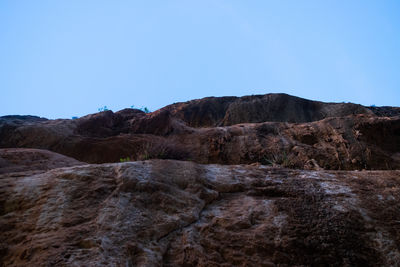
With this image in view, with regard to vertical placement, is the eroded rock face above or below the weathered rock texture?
below

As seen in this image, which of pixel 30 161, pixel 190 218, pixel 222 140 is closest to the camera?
pixel 190 218

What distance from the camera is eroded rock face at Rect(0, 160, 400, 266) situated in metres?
2.86

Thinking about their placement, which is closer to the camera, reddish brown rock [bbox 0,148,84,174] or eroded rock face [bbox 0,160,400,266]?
eroded rock face [bbox 0,160,400,266]

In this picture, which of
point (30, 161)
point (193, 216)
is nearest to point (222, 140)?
point (30, 161)

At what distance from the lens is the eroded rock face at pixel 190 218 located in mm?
2861

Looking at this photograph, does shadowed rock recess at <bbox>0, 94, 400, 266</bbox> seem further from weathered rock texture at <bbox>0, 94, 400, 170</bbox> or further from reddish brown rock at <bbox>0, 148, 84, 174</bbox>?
weathered rock texture at <bbox>0, 94, 400, 170</bbox>

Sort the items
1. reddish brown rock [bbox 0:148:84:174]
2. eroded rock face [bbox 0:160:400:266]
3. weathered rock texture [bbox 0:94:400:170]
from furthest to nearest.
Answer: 1. weathered rock texture [bbox 0:94:400:170]
2. reddish brown rock [bbox 0:148:84:174]
3. eroded rock face [bbox 0:160:400:266]

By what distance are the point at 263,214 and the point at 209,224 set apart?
711 mm

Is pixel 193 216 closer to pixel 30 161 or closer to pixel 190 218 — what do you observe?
pixel 190 218

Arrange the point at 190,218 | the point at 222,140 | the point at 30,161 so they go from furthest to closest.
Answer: the point at 222,140
the point at 30,161
the point at 190,218

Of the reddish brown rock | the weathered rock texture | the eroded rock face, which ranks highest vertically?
the weathered rock texture

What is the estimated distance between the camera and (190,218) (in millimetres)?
3461

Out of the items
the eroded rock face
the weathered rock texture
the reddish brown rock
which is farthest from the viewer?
the weathered rock texture

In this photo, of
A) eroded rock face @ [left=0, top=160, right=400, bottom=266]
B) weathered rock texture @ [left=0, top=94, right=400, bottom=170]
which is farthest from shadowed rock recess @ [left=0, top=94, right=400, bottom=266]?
weathered rock texture @ [left=0, top=94, right=400, bottom=170]
